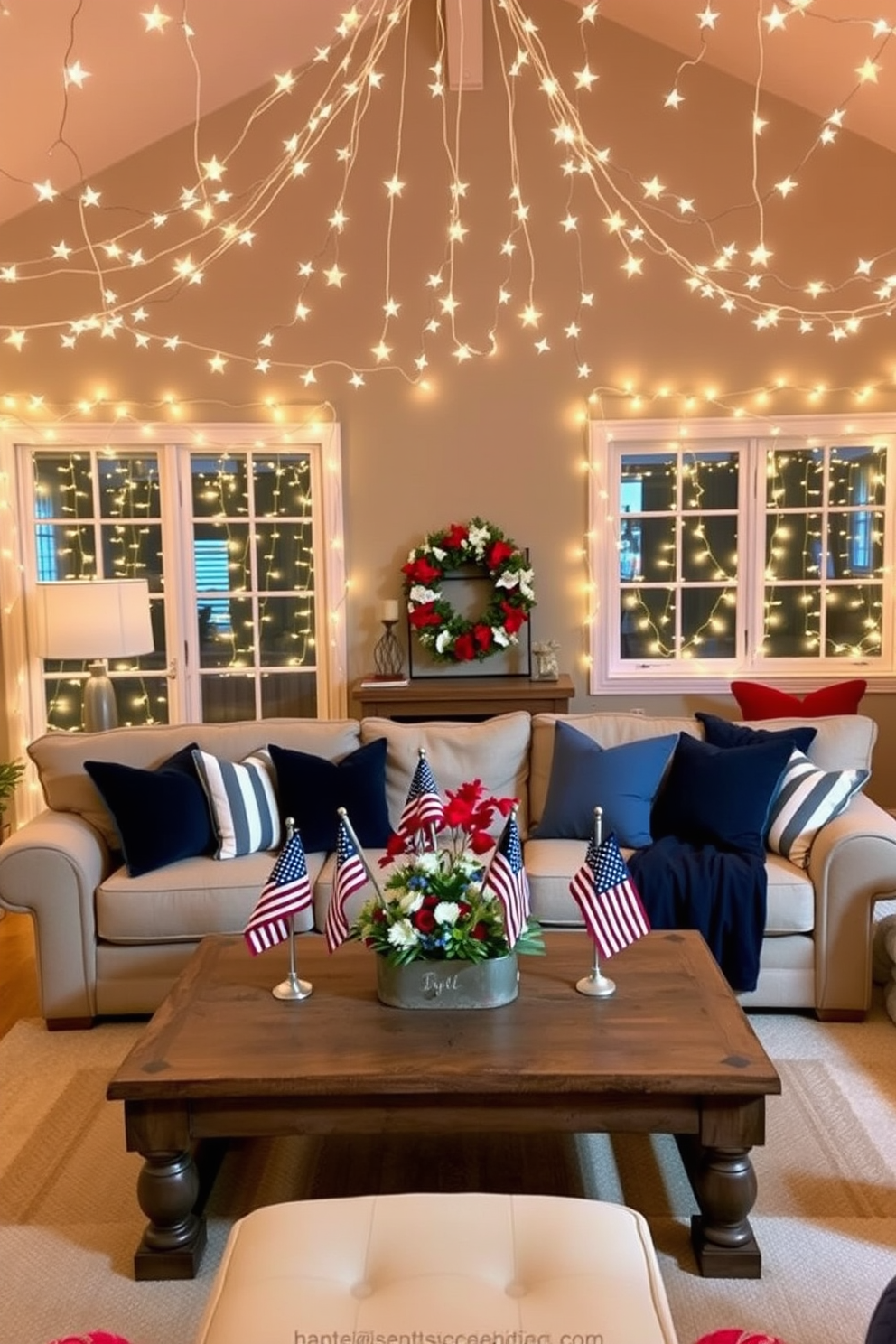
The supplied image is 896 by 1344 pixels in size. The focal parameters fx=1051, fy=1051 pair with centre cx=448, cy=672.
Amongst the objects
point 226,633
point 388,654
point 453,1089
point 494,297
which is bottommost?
point 453,1089

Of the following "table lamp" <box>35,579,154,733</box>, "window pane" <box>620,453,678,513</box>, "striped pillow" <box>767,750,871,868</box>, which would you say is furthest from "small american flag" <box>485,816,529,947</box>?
"window pane" <box>620,453,678,513</box>

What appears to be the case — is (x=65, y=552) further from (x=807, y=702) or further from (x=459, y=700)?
(x=807, y=702)

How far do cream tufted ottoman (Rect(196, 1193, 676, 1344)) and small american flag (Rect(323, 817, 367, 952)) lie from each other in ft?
2.56

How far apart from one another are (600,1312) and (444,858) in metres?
1.12

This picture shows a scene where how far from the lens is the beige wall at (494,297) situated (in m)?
5.15

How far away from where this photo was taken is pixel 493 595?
17.5 ft

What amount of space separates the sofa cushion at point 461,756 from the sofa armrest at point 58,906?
1096 mm

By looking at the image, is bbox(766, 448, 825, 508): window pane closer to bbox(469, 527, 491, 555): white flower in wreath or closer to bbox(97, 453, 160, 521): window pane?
bbox(469, 527, 491, 555): white flower in wreath

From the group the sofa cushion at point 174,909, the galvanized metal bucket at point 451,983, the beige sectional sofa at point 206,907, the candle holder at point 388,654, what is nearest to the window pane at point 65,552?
the candle holder at point 388,654

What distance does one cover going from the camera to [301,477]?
216 inches

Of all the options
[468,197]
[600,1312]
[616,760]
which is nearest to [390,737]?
[616,760]

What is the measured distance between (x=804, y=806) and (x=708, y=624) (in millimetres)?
2175

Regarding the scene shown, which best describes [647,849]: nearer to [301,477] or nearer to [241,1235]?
[241,1235]

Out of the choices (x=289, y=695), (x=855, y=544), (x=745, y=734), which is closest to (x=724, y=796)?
(x=745, y=734)
